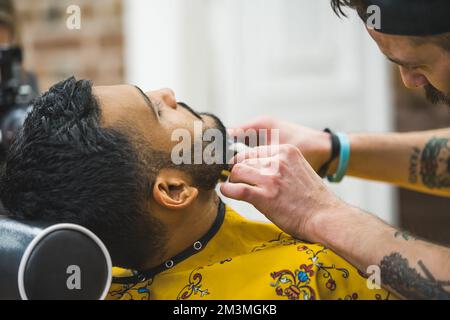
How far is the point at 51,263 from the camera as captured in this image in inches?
40.3

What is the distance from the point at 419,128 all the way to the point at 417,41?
8.33 feet

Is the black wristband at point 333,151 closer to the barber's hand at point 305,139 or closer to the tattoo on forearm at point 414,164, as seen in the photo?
the barber's hand at point 305,139

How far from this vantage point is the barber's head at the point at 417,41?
3.73ft

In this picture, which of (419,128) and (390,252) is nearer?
(390,252)

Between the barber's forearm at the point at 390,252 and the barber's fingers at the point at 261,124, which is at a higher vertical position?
the barber's fingers at the point at 261,124

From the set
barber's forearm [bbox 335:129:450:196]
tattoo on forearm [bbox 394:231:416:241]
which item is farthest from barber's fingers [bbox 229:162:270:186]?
barber's forearm [bbox 335:129:450:196]

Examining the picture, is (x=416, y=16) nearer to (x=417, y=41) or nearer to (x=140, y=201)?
(x=417, y=41)

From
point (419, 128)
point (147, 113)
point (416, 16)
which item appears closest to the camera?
point (416, 16)

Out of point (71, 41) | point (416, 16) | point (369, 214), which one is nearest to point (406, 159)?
point (369, 214)

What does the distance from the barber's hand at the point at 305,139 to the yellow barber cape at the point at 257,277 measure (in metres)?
0.36

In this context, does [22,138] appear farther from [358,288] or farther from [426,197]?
[426,197]

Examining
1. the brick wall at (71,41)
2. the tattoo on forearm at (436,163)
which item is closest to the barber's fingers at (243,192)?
the tattoo on forearm at (436,163)

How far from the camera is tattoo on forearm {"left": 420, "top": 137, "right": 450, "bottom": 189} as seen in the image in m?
1.68

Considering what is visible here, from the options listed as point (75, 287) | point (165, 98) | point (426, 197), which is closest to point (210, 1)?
point (426, 197)
